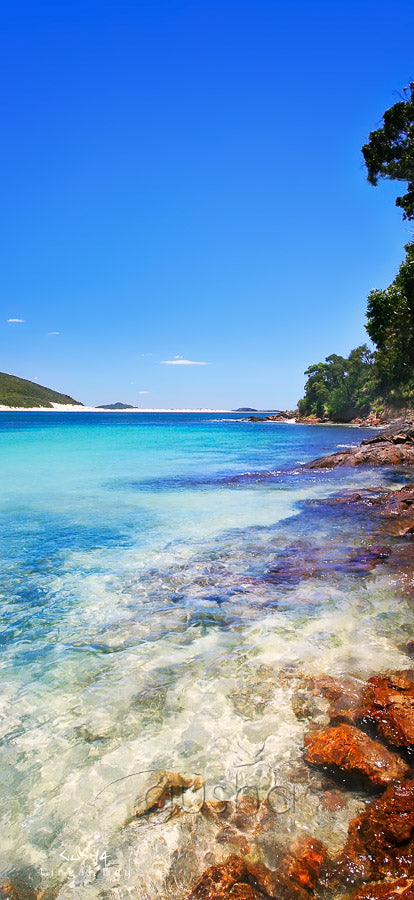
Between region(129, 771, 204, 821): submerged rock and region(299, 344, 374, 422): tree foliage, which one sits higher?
region(299, 344, 374, 422): tree foliage

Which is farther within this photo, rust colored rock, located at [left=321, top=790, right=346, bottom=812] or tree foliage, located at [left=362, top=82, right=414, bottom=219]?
tree foliage, located at [left=362, top=82, right=414, bottom=219]

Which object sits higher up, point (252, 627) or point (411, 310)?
point (411, 310)

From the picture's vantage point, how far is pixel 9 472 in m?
23.6

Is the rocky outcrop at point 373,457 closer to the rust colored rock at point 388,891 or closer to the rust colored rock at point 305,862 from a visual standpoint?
the rust colored rock at point 305,862

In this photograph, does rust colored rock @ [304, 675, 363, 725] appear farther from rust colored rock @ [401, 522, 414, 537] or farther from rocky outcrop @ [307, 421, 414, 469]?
rocky outcrop @ [307, 421, 414, 469]

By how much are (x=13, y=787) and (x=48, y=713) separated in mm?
886

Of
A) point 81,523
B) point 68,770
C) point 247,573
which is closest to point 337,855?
point 68,770

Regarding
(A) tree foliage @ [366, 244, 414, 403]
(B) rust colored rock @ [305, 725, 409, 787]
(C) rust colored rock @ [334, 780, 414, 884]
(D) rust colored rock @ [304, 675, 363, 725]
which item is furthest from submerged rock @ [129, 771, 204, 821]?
(A) tree foliage @ [366, 244, 414, 403]

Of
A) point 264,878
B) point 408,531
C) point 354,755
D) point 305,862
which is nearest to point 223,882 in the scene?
point 264,878

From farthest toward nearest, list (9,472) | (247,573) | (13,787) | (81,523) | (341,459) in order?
(341,459) < (9,472) < (81,523) < (247,573) < (13,787)

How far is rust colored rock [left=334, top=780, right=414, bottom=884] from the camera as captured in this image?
250 cm

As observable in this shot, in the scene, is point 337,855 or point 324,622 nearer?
point 337,855

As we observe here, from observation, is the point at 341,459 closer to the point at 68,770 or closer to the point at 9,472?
the point at 9,472

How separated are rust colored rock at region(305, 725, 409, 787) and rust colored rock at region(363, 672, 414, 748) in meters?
0.17
